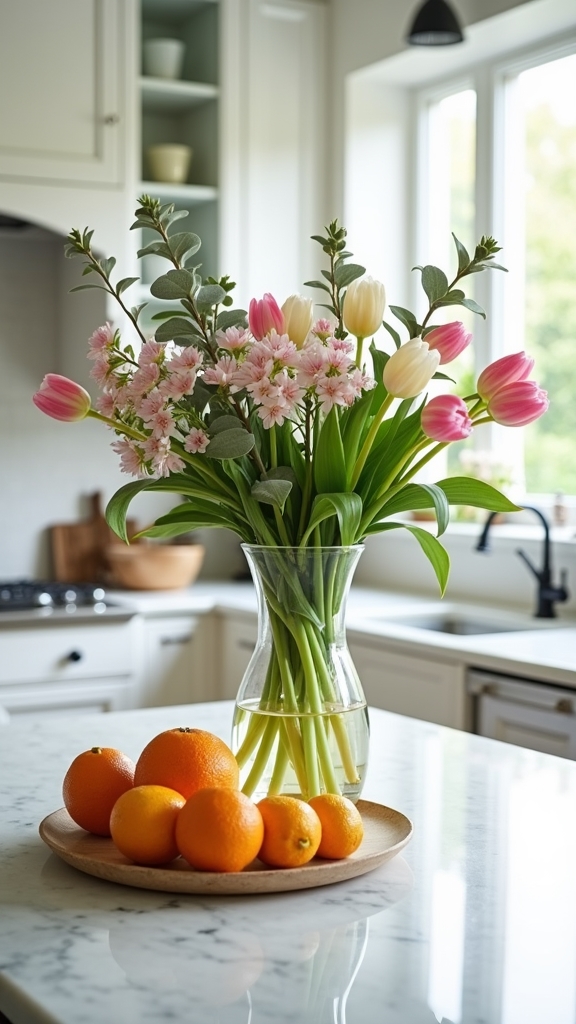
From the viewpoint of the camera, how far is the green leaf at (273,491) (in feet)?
3.62

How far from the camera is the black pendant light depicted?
2.87 m

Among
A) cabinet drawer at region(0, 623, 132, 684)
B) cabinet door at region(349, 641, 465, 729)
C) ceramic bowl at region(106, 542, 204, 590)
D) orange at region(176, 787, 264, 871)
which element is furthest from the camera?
ceramic bowl at region(106, 542, 204, 590)

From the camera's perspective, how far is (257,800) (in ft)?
3.76

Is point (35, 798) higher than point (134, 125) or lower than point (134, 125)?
lower

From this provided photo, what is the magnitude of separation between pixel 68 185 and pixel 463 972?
2.95 metres

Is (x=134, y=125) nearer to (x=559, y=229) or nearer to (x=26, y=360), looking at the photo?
(x=26, y=360)

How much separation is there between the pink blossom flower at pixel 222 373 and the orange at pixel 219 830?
356 millimetres

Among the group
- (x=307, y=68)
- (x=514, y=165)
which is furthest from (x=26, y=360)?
(x=514, y=165)

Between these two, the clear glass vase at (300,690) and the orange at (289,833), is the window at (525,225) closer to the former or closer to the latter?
the clear glass vase at (300,690)

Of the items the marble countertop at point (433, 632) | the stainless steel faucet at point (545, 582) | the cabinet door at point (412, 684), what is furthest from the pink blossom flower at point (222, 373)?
the stainless steel faucet at point (545, 582)

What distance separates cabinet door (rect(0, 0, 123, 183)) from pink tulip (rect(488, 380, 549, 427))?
2558 millimetres

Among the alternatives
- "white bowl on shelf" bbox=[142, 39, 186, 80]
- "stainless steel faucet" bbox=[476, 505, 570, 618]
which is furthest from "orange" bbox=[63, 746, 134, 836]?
"white bowl on shelf" bbox=[142, 39, 186, 80]

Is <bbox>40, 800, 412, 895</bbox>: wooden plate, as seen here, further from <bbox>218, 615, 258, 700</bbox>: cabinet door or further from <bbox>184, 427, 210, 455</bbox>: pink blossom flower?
<bbox>218, 615, 258, 700</bbox>: cabinet door

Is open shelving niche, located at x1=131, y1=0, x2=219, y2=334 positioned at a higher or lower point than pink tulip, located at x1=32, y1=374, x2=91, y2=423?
higher
